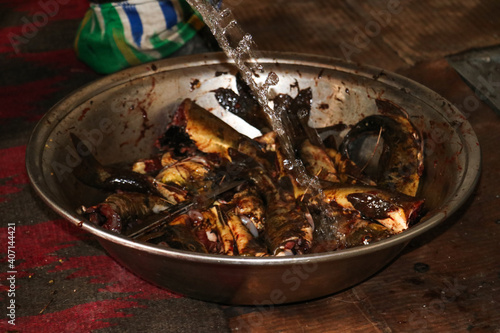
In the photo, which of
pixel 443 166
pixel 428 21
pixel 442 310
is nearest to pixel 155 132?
pixel 443 166

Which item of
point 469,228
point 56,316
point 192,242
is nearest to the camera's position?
point 192,242

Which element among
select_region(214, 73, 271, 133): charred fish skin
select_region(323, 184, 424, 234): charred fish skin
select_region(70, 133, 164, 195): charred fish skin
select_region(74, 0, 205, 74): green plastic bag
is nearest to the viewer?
select_region(323, 184, 424, 234): charred fish skin

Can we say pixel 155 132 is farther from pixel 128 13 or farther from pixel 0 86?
pixel 0 86

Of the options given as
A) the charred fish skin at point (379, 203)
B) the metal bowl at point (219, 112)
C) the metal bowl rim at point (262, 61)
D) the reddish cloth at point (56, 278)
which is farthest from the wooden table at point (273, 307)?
the metal bowl rim at point (262, 61)

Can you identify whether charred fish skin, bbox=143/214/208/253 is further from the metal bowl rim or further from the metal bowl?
the metal bowl rim

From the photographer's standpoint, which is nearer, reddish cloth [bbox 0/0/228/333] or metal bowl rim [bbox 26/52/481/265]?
metal bowl rim [bbox 26/52/481/265]

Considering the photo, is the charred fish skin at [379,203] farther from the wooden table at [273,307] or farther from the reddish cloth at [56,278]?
the reddish cloth at [56,278]

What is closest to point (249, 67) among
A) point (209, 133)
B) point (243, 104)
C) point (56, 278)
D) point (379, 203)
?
point (243, 104)

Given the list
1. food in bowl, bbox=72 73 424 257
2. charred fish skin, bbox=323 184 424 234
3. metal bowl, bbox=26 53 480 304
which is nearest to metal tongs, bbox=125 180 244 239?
food in bowl, bbox=72 73 424 257
